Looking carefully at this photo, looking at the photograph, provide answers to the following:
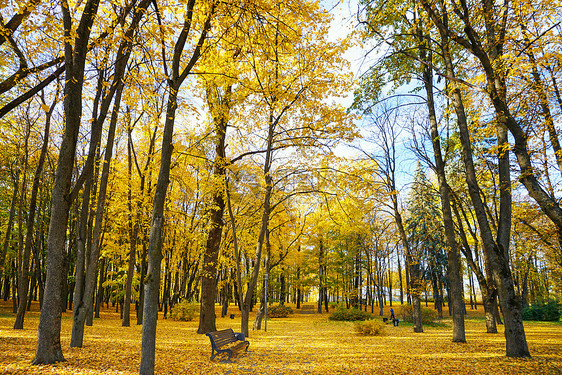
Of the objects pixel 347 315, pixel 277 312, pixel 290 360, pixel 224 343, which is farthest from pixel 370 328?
pixel 277 312

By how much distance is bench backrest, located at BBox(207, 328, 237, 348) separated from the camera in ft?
22.3

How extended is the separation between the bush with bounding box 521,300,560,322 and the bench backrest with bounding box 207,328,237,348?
2556 centimetres

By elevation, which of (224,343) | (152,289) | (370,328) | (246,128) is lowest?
(370,328)

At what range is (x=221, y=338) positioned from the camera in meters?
7.25

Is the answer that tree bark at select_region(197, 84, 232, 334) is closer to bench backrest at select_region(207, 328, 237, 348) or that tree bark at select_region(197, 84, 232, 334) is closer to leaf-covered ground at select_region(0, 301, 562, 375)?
leaf-covered ground at select_region(0, 301, 562, 375)

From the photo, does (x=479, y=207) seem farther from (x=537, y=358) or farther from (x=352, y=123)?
(x=352, y=123)

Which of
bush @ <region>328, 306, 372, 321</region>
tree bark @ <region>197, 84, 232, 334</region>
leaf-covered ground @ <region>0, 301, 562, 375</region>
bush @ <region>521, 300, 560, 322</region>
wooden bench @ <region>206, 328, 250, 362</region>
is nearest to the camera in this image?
leaf-covered ground @ <region>0, 301, 562, 375</region>

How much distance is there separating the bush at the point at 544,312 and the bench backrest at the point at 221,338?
25558 mm

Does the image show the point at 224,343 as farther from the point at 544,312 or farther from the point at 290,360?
the point at 544,312

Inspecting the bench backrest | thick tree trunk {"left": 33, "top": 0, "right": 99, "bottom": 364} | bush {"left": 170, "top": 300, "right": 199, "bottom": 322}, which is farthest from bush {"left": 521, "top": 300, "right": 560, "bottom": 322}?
thick tree trunk {"left": 33, "top": 0, "right": 99, "bottom": 364}

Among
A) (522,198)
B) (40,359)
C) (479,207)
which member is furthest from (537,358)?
(522,198)

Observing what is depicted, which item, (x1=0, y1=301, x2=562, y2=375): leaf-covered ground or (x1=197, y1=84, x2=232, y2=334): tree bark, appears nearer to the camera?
(x1=0, y1=301, x2=562, y2=375): leaf-covered ground

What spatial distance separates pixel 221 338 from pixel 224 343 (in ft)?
0.43

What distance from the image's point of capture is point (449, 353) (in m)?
8.05
